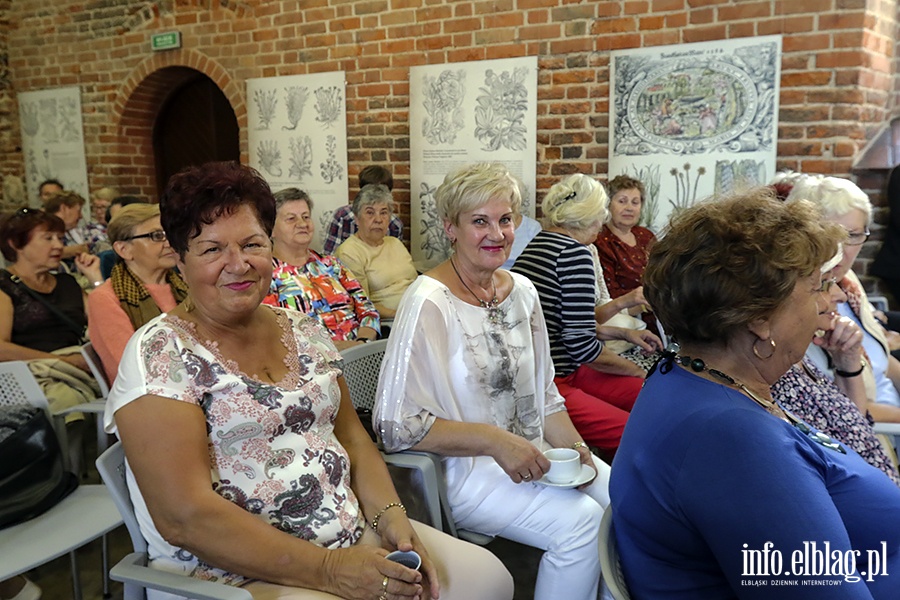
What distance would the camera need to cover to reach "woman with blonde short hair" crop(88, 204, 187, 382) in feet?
8.41

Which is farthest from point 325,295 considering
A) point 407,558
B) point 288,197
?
point 407,558

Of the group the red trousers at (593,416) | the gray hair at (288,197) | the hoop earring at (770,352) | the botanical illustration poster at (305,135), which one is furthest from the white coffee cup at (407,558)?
the botanical illustration poster at (305,135)

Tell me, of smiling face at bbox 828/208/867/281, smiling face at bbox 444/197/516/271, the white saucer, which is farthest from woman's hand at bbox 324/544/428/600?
smiling face at bbox 828/208/867/281

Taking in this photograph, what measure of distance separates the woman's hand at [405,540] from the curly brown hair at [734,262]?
2.39 ft

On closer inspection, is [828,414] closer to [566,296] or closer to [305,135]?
[566,296]

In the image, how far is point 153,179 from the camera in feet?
22.1

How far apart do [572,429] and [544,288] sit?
571 mm

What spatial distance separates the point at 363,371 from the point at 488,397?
0.55 meters

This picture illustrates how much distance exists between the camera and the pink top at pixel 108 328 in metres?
2.54

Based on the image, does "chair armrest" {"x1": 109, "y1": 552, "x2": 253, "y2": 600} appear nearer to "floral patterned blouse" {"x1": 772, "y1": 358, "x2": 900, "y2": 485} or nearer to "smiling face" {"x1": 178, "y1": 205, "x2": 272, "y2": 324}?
"smiling face" {"x1": 178, "y1": 205, "x2": 272, "y2": 324}

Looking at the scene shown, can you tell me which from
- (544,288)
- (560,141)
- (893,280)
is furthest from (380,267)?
(893,280)

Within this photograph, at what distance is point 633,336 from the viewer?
296 cm

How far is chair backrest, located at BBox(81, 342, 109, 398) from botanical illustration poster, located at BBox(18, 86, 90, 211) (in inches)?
185

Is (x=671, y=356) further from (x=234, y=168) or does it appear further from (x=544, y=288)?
(x=544, y=288)
